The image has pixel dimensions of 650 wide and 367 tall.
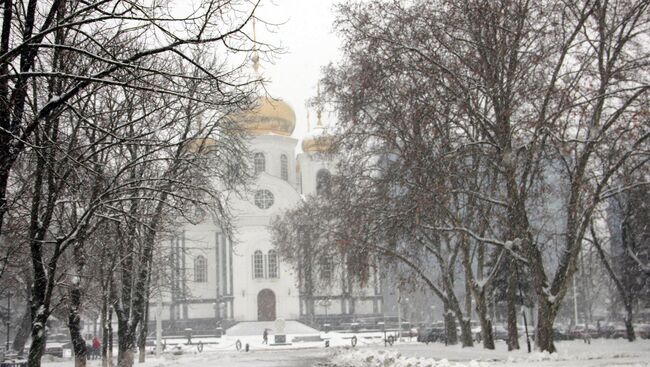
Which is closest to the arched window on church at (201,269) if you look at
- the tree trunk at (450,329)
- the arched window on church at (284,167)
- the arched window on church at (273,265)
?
the arched window on church at (273,265)

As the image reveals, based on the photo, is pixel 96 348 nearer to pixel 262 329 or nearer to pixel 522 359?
pixel 262 329

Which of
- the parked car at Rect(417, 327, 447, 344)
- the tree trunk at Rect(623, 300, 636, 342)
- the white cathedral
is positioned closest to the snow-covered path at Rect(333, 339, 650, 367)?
the tree trunk at Rect(623, 300, 636, 342)

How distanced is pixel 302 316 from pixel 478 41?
43.7 m

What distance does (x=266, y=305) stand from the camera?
195ft

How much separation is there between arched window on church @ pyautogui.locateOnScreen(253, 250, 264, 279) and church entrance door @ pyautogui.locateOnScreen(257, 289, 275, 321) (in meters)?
1.27

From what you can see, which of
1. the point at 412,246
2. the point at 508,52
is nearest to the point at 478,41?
the point at 508,52

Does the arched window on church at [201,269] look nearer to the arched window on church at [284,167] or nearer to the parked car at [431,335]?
the arched window on church at [284,167]

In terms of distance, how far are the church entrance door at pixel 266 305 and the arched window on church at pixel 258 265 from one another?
1.27 metres

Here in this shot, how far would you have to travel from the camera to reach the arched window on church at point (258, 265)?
59344mm

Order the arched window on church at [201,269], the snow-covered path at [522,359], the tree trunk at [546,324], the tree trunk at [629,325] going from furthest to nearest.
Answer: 1. the arched window on church at [201,269]
2. the tree trunk at [629,325]
3. the tree trunk at [546,324]
4. the snow-covered path at [522,359]

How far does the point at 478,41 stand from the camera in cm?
1844

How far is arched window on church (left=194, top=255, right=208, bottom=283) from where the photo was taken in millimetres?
61656

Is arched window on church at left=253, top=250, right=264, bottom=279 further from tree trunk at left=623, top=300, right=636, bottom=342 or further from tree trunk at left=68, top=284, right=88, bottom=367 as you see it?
tree trunk at left=68, top=284, right=88, bottom=367

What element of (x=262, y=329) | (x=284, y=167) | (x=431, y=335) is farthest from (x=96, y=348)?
(x=284, y=167)
